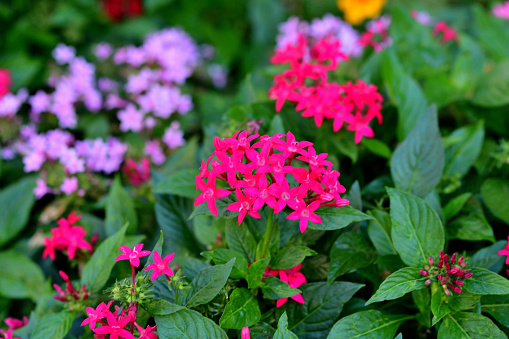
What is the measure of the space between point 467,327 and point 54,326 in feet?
3.40

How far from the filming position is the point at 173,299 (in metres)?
1.10

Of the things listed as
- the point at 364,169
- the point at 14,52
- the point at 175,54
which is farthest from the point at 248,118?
the point at 14,52

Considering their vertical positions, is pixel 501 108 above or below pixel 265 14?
below

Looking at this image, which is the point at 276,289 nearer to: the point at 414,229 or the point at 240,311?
the point at 240,311

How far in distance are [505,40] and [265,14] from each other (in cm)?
137

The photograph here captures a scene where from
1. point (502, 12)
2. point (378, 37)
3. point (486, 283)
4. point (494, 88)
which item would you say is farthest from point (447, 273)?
point (502, 12)

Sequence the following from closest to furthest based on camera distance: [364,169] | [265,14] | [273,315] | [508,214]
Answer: [273,315] → [508,214] → [364,169] → [265,14]

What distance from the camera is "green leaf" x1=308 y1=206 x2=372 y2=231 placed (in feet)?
3.20

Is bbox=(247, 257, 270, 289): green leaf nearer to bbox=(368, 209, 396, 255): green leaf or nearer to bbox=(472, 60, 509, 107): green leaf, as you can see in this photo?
bbox=(368, 209, 396, 255): green leaf

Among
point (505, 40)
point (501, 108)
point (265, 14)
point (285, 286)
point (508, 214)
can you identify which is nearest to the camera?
point (285, 286)

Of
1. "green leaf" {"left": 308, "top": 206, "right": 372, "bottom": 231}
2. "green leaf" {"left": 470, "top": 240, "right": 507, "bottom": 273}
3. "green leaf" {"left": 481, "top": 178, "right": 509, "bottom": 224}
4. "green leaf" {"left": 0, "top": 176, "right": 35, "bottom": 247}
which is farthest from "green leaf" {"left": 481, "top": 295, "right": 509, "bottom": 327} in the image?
"green leaf" {"left": 0, "top": 176, "right": 35, "bottom": 247}

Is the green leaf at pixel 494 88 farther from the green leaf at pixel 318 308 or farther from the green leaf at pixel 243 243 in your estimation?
the green leaf at pixel 243 243

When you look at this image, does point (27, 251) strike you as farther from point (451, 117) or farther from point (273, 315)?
point (451, 117)

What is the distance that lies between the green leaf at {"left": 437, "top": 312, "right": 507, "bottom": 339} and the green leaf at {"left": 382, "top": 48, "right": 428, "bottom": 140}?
2.22ft
